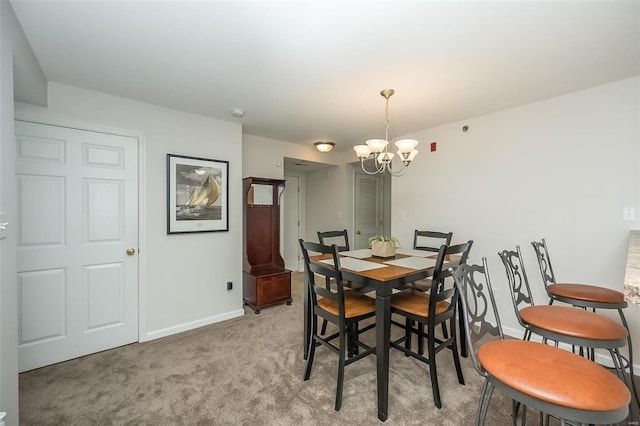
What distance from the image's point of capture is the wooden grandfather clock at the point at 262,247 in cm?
351

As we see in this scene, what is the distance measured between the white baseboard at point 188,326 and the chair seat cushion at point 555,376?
2821 mm

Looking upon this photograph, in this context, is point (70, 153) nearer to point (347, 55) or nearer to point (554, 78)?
point (347, 55)

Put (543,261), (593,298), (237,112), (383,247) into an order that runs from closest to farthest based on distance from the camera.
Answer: (593,298) < (543,261) < (383,247) < (237,112)

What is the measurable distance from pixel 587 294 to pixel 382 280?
4.29ft

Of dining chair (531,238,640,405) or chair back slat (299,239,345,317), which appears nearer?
dining chair (531,238,640,405)

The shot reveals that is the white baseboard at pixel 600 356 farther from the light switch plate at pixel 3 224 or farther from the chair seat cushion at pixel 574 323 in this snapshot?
the light switch plate at pixel 3 224

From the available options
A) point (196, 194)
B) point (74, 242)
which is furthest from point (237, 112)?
point (74, 242)

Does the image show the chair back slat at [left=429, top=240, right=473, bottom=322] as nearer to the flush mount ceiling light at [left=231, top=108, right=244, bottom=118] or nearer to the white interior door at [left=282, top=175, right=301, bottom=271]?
the flush mount ceiling light at [left=231, top=108, right=244, bottom=118]

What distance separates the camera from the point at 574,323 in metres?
1.40

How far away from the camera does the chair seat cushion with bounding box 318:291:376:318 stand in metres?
1.95

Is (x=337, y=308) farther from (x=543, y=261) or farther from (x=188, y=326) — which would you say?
(x=188, y=326)

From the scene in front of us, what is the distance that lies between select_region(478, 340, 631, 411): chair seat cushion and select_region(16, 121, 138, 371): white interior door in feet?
9.93

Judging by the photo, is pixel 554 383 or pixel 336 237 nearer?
pixel 554 383

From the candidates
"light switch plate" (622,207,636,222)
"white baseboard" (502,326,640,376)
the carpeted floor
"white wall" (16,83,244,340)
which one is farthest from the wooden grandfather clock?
"light switch plate" (622,207,636,222)
